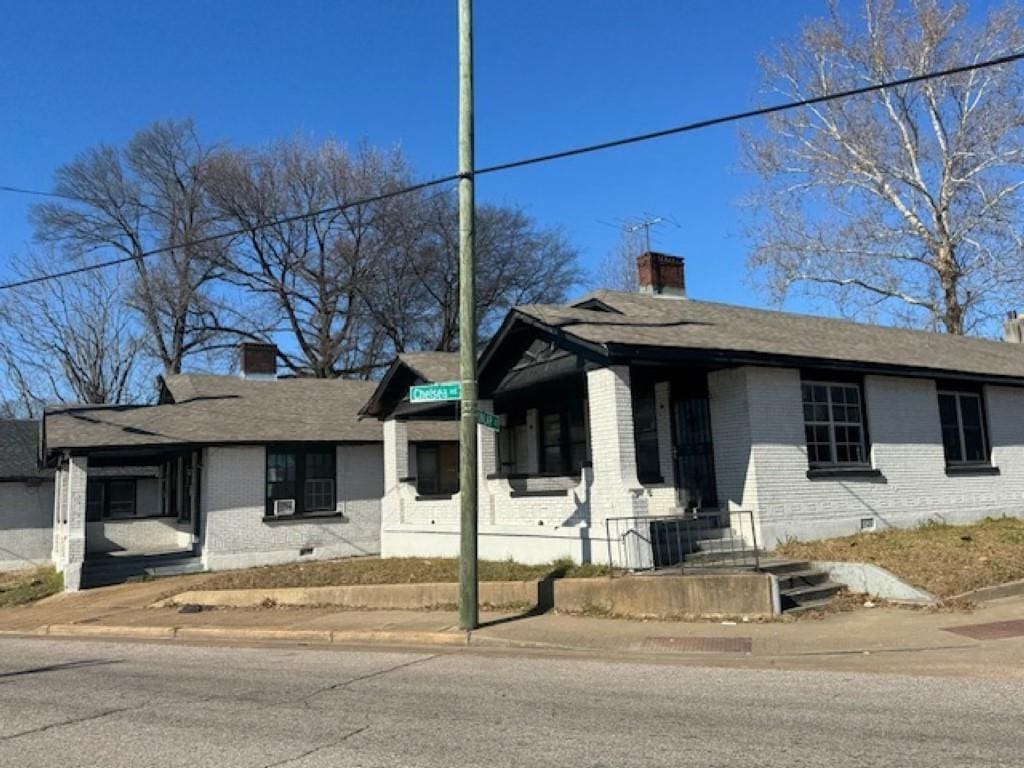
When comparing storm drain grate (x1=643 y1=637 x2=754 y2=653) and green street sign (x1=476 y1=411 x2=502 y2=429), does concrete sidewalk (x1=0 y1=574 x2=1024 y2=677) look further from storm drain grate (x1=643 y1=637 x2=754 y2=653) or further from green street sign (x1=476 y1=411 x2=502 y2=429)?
green street sign (x1=476 y1=411 x2=502 y2=429)

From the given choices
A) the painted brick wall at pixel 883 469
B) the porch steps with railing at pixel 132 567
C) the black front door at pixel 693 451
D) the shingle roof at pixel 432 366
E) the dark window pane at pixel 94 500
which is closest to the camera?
the painted brick wall at pixel 883 469

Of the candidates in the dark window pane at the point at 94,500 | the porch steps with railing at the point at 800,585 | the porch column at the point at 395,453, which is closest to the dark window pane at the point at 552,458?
the porch column at the point at 395,453

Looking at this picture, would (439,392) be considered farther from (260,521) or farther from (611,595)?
(260,521)

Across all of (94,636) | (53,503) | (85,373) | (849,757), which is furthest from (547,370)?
(85,373)

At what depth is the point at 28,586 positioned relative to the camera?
19984 millimetres

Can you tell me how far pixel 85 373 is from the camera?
128 ft

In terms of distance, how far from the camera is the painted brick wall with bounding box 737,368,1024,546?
14117 millimetres

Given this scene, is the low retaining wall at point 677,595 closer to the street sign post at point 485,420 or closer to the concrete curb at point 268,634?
the concrete curb at point 268,634

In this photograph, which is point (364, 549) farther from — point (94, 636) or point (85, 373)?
point (85, 373)

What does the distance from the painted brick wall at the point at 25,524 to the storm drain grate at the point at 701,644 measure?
72.8 ft

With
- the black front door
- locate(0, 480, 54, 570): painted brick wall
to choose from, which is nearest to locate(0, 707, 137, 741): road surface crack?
the black front door

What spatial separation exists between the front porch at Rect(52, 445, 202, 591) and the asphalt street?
394 inches

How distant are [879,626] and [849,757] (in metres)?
5.18

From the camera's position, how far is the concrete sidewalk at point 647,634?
8.91 meters
